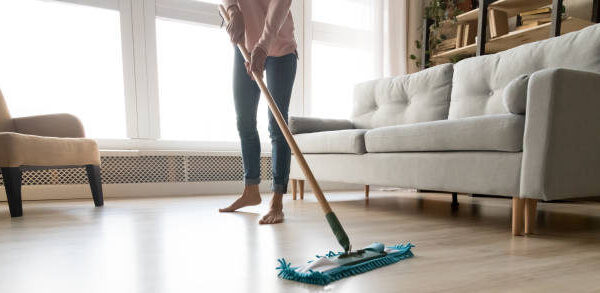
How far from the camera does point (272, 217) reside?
1410 mm

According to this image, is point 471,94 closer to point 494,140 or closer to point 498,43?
point 494,140

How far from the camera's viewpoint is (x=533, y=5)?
9.53 feet

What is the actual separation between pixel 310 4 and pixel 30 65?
2265 millimetres

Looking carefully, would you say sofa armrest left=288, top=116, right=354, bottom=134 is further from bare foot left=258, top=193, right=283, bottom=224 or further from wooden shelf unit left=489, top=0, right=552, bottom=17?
wooden shelf unit left=489, top=0, right=552, bottom=17

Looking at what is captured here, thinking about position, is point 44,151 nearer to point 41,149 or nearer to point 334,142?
point 41,149

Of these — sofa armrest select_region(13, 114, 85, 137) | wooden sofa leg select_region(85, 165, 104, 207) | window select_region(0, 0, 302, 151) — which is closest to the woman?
wooden sofa leg select_region(85, 165, 104, 207)

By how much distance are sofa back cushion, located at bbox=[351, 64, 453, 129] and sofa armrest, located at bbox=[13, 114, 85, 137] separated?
183 centimetres

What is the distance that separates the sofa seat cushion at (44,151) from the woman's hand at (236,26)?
3.74 ft

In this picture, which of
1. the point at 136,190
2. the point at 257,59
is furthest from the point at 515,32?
the point at 136,190

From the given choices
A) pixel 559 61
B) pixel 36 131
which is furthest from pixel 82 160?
pixel 559 61

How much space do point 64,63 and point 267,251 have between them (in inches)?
94.5

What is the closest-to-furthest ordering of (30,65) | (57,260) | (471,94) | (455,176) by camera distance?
(57,260)
(455,176)
(471,94)
(30,65)

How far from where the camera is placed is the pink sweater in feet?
4.31

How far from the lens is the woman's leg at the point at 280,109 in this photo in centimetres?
144
